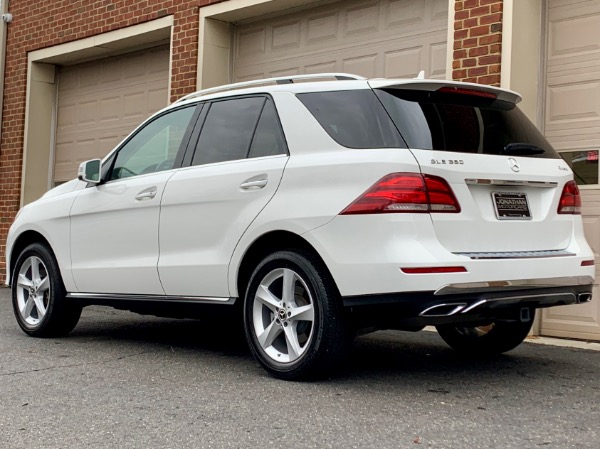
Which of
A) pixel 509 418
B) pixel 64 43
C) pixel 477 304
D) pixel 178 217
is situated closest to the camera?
pixel 509 418

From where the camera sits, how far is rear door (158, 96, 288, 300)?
5.00 metres

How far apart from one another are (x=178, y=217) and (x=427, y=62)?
3.89 meters

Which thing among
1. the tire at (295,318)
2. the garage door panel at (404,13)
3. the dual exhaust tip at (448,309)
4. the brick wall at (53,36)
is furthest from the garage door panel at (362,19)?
the dual exhaust tip at (448,309)

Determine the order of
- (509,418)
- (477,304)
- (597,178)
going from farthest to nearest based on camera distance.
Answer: (597,178), (477,304), (509,418)

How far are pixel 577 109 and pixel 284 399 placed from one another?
14.0ft

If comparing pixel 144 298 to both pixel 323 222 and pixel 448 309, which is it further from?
pixel 448 309

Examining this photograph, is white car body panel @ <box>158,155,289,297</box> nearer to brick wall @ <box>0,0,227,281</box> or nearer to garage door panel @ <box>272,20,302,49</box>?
garage door panel @ <box>272,20,302,49</box>

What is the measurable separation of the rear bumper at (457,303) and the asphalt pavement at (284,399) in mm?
427

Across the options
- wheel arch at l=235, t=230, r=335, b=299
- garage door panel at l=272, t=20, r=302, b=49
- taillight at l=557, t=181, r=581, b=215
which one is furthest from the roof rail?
garage door panel at l=272, t=20, r=302, b=49

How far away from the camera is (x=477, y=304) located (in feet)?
13.9

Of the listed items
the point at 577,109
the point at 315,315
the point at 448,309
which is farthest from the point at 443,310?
the point at 577,109

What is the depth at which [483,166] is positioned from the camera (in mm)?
4504

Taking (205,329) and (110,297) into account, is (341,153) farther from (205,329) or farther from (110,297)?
(205,329)

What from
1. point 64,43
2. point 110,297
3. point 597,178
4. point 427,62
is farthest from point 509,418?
point 64,43
